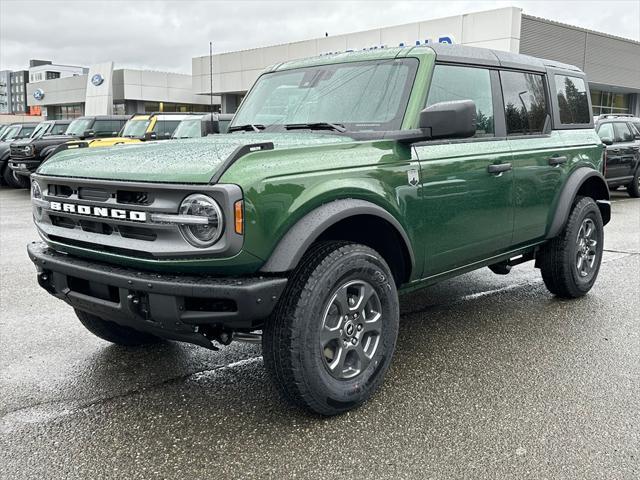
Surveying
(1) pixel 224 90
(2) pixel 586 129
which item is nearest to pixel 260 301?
(2) pixel 586 129

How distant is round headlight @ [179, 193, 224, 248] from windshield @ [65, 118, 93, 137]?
16.1 m

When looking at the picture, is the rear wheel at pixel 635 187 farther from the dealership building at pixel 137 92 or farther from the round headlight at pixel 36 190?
the dealership building at pixel 137 92

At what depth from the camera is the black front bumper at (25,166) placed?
14.5m

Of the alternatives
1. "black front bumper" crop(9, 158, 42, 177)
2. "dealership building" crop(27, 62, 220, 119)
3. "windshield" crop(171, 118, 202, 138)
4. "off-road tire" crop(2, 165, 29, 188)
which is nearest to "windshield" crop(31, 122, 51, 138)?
"off-road tire" crop(2, 165, 29, 188)

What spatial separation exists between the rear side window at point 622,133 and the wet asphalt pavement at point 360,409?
10.1m

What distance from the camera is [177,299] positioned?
9.04 ft

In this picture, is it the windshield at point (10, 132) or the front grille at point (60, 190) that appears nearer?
the front grille at point (60, 190)

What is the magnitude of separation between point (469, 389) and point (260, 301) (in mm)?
1490

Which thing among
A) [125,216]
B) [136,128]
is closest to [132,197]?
[125,216]

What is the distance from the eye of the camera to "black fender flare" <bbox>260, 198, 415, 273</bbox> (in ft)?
9.36

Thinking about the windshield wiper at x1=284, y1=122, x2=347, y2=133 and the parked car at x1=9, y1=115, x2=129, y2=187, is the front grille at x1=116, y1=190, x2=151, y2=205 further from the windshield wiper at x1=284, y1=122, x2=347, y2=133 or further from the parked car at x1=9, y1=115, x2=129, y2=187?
the parked car at x1=9, y1=115, x2=129, y2=187

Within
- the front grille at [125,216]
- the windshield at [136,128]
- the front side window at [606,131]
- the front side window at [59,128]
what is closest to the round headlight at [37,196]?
the front grille at [125,216]

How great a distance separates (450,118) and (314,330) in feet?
4.44

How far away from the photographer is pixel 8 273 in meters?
6.53
